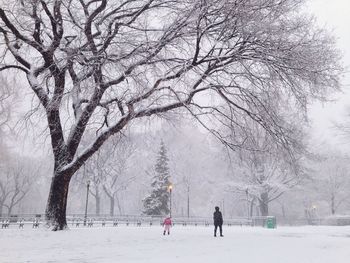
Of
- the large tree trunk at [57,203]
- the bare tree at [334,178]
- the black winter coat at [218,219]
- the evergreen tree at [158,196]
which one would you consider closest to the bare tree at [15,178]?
the evergreen tree at [158,196]

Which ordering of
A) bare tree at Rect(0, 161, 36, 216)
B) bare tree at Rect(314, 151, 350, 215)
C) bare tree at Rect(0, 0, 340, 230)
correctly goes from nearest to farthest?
bare tree at Rect(0, 0, 340, 230) → bare tree at Rect(0, 161, 36, 216) → bare tree at Rect(314, 151, 350, 215)

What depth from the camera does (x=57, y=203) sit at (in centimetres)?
1802

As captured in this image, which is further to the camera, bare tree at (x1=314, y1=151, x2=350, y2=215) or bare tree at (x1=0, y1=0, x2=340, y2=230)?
bare tree at (x1=314, y1=151, x2=350, y2=215)

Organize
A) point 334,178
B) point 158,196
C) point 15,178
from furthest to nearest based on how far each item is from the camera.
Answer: point 334,178, point 15,178, point 158,196

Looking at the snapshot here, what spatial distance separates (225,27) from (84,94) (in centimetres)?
632

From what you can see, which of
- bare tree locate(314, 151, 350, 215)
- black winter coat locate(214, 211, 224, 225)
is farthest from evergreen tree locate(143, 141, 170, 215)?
bare tree locate(314, 151, 350, 215)

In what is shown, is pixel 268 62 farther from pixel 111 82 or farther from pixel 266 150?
pixel 111 82

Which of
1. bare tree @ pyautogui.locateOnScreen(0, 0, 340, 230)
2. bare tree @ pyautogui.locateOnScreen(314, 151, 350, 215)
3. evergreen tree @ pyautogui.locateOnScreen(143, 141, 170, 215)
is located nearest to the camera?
bare tree @ pyautogui.locateOnScreen(0, 0, 340, 230)

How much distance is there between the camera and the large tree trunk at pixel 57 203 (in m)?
17.8

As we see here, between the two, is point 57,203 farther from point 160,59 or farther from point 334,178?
point 334,178

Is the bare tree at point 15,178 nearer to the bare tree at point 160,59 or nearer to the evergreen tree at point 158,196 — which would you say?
the evergreen tree at point 158,196

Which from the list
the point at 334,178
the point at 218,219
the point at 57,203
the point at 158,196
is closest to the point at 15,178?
the point at 158,196

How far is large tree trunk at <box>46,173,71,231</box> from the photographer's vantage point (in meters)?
17.8

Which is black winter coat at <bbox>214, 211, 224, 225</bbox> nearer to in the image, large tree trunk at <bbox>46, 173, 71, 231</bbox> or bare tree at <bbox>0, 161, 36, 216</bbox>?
large tree trunk at <bbox>46, 173, 71, 231</bbox>
